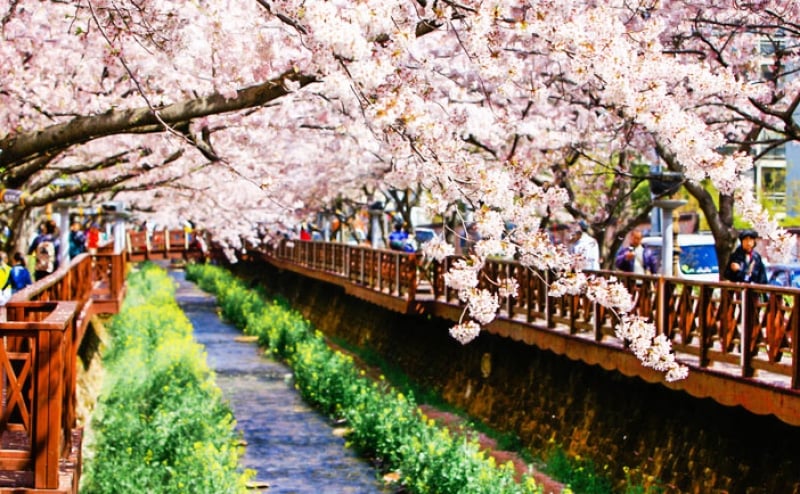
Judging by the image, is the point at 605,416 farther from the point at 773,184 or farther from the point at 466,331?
the point at 773,184

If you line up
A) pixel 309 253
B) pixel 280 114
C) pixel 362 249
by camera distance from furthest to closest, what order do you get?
pixel 309 253 → pixel 362 249 → pixel 280 114

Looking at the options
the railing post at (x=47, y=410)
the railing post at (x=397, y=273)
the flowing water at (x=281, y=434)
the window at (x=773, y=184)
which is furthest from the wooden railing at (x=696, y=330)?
the window at (x=773, y=184)

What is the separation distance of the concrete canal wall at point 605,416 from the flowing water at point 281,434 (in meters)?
2.83

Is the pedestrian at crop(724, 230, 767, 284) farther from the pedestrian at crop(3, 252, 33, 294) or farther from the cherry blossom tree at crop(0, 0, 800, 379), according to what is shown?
the pedestrian at crop(3, 252, 33, 294)

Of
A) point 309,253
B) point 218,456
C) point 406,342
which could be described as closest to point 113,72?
point 218,456

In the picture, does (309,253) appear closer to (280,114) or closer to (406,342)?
(406,342)

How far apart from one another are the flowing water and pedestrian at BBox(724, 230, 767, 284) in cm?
671

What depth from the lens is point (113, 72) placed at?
14891 millimetres

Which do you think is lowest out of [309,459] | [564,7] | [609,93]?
[309,459]

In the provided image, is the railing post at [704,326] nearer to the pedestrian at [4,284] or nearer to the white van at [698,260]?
the pedestrian at [4,284]

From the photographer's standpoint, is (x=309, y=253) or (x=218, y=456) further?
(x=309, y=253)

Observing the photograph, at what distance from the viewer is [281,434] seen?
71.7ft

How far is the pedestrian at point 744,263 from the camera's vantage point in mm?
12891

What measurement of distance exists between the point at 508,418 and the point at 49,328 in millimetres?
13163
